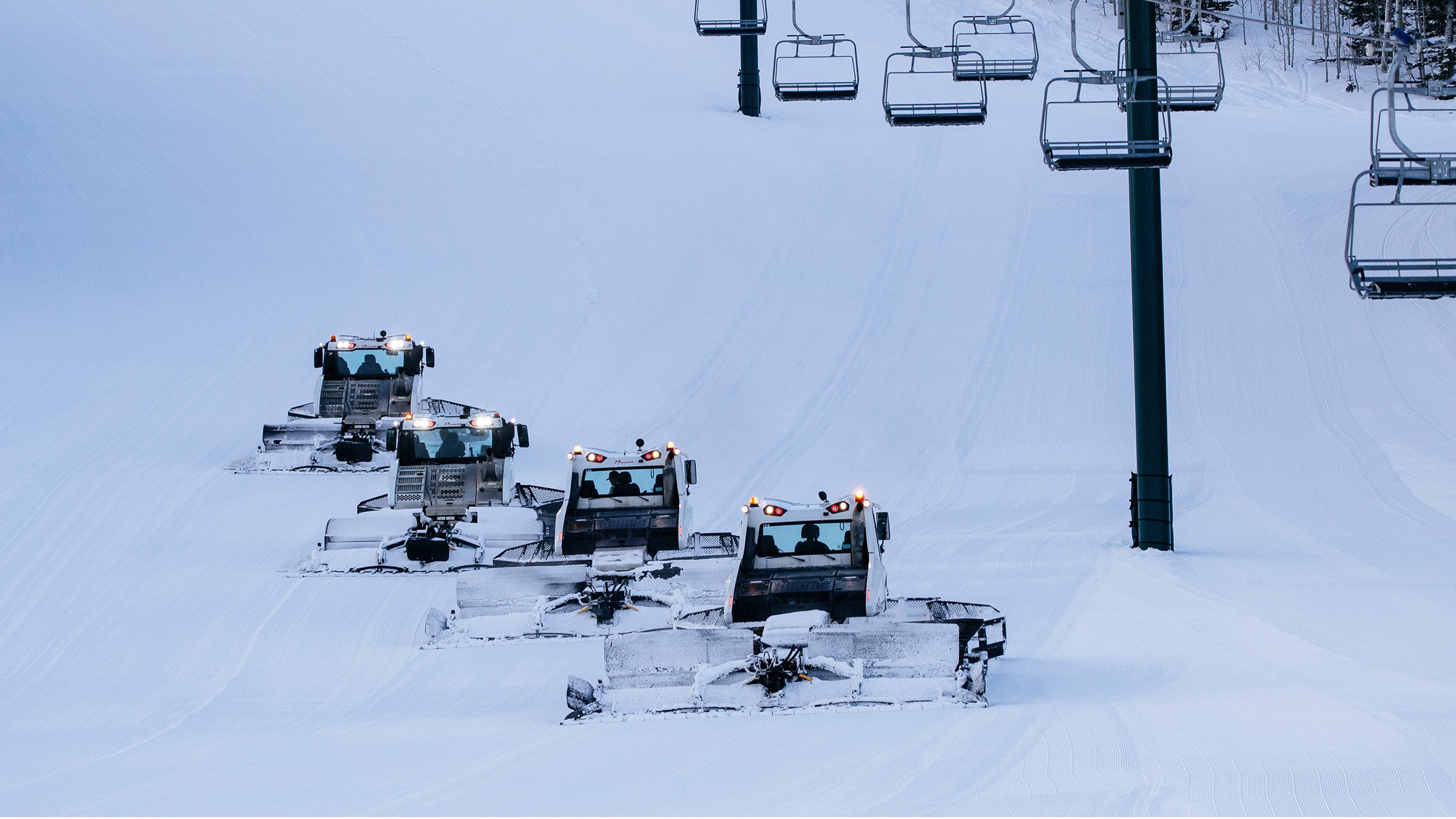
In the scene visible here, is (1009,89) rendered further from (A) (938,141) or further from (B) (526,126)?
(B) (526,126)

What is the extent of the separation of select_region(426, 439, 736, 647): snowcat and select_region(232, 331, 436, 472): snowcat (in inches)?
237

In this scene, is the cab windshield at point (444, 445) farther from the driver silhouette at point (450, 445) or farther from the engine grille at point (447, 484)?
the engine grille at point (447, 484)

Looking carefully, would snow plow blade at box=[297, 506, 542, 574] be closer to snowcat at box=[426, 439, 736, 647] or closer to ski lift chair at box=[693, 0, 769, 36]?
snowcat at box=[426, 439, 736, 647]

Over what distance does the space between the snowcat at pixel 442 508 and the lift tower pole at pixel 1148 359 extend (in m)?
5.97

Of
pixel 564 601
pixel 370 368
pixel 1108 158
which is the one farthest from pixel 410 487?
pixel 1108 158

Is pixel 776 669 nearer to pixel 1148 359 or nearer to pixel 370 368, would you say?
pixel 1148 359

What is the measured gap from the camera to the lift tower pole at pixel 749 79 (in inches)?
1538

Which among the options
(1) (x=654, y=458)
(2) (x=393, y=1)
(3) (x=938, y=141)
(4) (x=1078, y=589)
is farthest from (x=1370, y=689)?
(2) (x=393, y=1)

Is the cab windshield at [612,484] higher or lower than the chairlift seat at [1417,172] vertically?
lower

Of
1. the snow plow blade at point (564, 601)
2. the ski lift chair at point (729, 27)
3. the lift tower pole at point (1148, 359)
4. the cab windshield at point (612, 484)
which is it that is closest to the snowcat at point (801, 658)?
the snow plow blade at point (564, 601)

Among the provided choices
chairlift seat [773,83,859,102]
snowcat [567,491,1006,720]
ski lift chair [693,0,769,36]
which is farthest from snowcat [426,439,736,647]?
ski lift chair [693,0,769,36]

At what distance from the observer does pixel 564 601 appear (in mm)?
14016

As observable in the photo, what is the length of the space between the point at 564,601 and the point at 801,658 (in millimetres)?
3384

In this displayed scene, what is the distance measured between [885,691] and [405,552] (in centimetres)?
685
